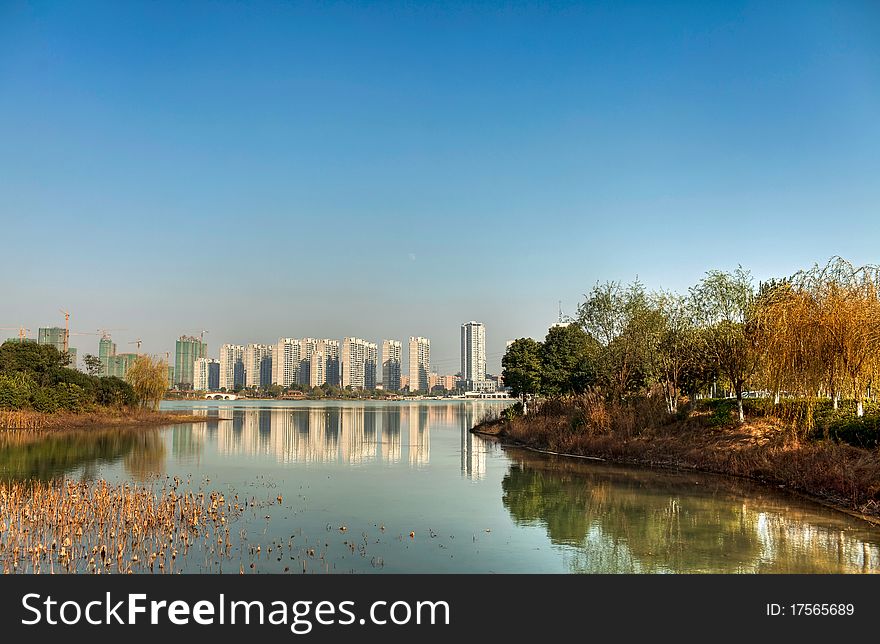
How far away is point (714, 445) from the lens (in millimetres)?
24297

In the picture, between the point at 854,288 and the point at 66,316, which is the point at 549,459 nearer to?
the point at 854,288

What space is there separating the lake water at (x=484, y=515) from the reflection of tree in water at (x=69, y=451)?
122 mm

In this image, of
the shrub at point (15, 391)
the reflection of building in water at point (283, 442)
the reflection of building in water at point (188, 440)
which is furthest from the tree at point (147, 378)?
the shrub at point (15, 391)

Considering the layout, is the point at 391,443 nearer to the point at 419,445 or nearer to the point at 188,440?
the point at 419,445

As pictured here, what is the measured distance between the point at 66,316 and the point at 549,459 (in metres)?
93.0

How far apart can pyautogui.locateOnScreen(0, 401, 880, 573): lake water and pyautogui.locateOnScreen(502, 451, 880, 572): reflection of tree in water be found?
4 cm

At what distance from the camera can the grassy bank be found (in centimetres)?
1714

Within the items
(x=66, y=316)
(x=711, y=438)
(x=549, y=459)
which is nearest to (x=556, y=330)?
(x=549, y=459)

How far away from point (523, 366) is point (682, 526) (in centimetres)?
3133

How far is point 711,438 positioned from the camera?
24969 mm

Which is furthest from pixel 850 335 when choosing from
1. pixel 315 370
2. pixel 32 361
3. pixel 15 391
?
pixel 315 370

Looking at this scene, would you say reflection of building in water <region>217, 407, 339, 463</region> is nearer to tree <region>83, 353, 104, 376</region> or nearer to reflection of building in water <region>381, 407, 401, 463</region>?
reflection of building in water <region>381, 407, 401, 463</region>

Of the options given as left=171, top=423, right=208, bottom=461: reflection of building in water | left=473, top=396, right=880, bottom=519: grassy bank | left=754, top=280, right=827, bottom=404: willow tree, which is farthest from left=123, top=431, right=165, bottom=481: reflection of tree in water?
left=754, top=280, right=827, bottom=404: willow tree

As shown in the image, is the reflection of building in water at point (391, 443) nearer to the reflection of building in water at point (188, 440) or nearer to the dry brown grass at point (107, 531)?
the reflection of building in water at point (188, 440)
